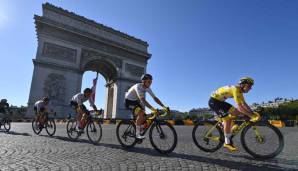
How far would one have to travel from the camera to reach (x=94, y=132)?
6902 millimetres

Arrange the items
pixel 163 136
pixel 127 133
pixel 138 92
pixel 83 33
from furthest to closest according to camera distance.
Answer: pixel 83 33 → pixel 127 133 → pixel 138 92 → pixel 163 136

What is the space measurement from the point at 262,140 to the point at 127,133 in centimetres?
305

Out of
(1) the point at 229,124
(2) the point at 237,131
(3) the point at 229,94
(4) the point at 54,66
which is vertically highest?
(4) the point at 54,66

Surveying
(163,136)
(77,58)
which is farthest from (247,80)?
(77,58)

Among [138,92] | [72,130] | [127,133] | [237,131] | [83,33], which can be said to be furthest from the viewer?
[83,33]

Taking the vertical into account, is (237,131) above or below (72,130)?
above

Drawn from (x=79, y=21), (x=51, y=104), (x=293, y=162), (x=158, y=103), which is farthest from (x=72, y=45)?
(x=293, y=162)

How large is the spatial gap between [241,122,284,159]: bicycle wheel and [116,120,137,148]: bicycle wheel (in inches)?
98.4

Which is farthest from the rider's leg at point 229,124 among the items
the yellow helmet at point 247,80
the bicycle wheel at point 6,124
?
the bicycle wheel at point 6,124

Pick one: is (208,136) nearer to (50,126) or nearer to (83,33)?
(50,126)

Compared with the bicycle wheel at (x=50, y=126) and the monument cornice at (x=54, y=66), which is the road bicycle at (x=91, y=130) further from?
the monument cornice at (x=54, y=66)

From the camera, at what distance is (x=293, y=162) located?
4152 millimetres

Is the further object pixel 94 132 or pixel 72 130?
pixel 72 130

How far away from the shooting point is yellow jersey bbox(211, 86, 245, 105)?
4.56m
